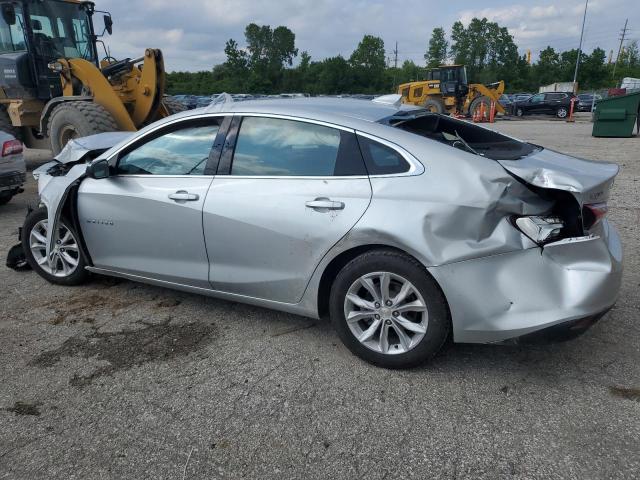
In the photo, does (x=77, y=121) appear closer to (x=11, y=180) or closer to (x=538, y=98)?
(x=11, y=180)

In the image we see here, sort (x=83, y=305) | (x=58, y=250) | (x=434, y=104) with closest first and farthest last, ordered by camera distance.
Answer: (x=83, y=305), (x=58, y=250), (x=434, y=104)

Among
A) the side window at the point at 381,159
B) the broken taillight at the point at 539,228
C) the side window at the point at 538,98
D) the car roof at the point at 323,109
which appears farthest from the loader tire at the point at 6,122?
the side window at the point at 538,98

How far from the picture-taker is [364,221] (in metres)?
2.99

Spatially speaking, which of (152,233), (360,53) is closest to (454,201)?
(152,233)

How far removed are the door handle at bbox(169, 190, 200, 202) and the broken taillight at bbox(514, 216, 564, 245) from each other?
6.81ft

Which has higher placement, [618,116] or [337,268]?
[337,268]

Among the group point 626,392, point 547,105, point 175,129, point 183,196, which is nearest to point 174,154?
point 175,129

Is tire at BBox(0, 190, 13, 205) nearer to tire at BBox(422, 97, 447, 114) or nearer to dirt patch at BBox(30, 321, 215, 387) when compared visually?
dirt patch at BBox(30, 321, 215, 387)

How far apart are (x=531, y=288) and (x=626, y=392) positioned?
84 cm

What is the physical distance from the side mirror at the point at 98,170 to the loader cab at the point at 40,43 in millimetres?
7782

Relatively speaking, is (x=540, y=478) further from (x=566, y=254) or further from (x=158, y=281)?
(x=158, y=281)

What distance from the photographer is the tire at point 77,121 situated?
930 cm

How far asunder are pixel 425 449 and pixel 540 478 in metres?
0.51

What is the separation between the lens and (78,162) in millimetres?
4617
